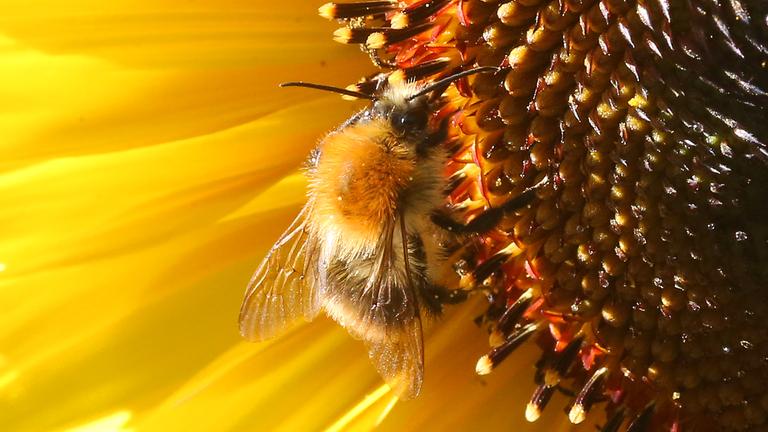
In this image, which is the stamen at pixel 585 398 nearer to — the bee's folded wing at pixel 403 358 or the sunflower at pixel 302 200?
the sunflower at pixel 302 200

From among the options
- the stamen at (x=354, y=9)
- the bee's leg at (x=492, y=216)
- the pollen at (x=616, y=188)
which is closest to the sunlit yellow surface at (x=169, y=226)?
the stamen at (x=354, y=9)

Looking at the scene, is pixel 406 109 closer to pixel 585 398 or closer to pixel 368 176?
pixel 368 176

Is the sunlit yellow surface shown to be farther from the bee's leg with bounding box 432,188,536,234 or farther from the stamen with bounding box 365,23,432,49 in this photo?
the bee's leg with bounding box 432,188,536,234

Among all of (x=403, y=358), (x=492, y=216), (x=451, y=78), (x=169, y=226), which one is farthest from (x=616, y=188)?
(x=169, y=226)

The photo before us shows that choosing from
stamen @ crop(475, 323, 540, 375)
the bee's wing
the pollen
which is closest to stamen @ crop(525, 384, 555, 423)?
the pollen

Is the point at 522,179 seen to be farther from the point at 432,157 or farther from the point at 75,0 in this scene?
the point at 75,0

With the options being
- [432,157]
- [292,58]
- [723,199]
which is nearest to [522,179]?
[432,157]

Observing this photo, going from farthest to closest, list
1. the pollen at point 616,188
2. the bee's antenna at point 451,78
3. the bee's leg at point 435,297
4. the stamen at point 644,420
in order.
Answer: the stamen at point 644,420, the bee's leg at point 435,297, the bee's antenna at point 451,78, the pollen at point 616,188
